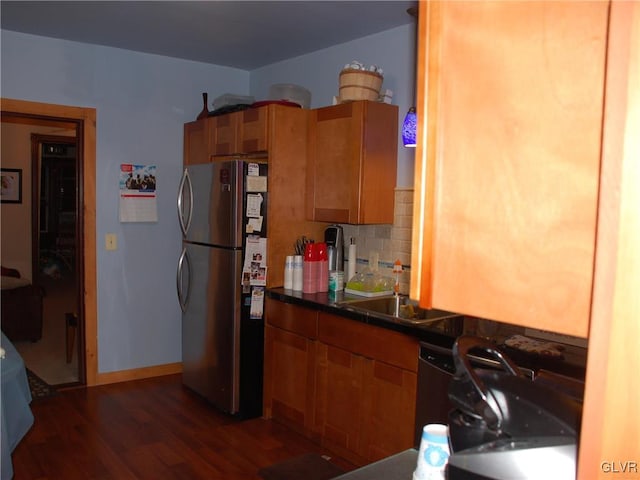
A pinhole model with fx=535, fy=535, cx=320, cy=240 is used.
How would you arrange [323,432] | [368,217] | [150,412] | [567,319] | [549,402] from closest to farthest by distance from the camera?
[567,319] → [549,402] → [323,432] → [368,217] → [150,412]

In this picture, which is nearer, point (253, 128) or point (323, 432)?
point (323, 432)

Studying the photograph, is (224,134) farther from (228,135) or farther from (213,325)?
(213,325)

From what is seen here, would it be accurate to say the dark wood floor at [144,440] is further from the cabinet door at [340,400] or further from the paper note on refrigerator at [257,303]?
the paper note on refrigerator at [257,303]

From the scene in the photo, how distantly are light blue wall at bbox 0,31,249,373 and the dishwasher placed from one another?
8.49 ft

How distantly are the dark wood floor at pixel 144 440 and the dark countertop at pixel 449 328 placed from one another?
2.79 feet

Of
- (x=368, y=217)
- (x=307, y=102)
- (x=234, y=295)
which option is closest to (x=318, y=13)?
(x=307, y=102)

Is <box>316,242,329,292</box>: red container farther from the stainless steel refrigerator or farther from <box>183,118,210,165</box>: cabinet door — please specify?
<box>183,118,210,165</box>: cabinet door

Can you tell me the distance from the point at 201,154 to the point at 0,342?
6.81 ft

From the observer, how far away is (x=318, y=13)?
3252 millimetres

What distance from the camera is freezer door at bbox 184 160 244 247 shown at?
349 cm

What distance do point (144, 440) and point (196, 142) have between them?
2266mm

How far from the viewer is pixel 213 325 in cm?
376

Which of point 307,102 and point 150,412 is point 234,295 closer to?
point 150,412

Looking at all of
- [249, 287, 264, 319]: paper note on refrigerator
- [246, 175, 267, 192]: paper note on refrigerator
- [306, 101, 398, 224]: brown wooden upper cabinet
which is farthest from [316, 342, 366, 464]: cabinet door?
[246, 175, 267, 192]: paper note on refrigerator
